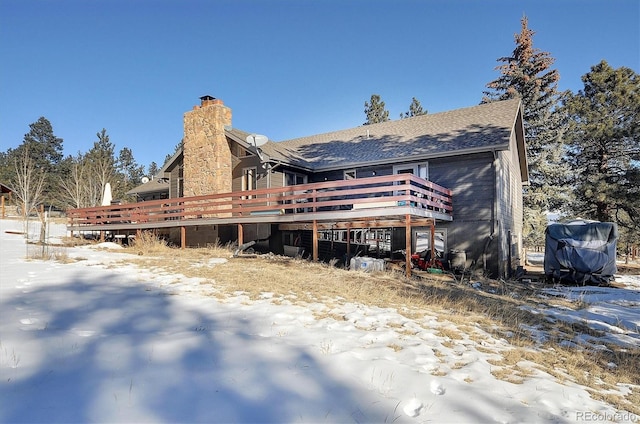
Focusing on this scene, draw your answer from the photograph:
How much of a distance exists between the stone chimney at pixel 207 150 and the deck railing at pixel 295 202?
906 millimetres

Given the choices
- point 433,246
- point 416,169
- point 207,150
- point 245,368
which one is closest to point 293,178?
point 207,150

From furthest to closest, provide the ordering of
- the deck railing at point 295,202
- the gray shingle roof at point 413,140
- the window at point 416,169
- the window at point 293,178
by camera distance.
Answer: the window at point 293,178, the window at point 416,169, the gray shingle roof at point 413,140, the deck railing at point 295,202

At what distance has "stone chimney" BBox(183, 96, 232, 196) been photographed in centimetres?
1802

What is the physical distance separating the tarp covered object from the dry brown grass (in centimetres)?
506

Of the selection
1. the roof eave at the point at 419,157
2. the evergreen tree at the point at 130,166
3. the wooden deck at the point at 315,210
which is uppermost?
the evergreen tree at the point at 130,166

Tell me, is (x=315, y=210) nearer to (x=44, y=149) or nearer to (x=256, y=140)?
(x=256, y=140)

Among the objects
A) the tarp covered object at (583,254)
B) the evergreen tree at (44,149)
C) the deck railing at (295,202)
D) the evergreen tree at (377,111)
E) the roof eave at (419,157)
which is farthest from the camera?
the evergreen tree at (44,149)

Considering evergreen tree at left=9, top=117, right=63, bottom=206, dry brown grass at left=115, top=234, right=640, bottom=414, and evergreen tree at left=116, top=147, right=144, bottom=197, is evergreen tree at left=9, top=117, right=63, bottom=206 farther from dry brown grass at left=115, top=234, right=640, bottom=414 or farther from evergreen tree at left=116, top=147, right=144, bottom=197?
dry brown grass at left=115, top=234, right=640, bottom=414

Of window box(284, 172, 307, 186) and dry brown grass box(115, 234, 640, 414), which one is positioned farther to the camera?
window box(284, 172, 307, 186)

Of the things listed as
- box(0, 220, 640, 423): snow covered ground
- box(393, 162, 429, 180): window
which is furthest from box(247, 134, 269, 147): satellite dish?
box(0, 220, 640, 423): snow covered ground

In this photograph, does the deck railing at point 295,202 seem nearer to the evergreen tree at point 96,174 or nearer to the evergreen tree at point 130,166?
the evergreen tree at point 96,174

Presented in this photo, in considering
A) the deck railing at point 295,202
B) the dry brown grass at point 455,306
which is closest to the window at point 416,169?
the deck railing at point 295,202

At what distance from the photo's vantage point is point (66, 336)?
4000 mm

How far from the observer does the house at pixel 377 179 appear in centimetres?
1408
